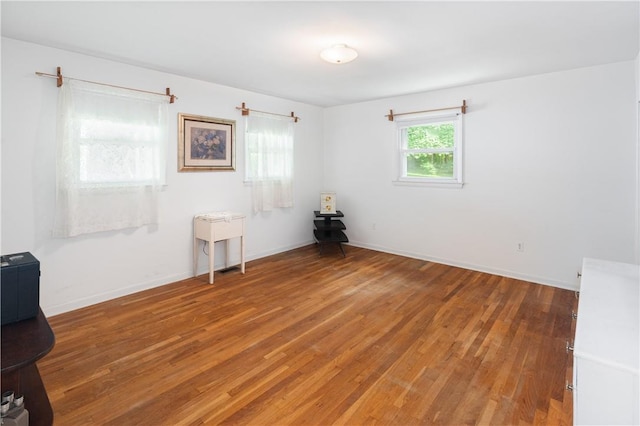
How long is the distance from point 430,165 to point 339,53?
2525 millimetres

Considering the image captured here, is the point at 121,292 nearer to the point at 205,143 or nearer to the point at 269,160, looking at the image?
the point at 205,143

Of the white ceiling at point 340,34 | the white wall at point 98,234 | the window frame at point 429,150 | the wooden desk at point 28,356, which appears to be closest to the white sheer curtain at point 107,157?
the white wall at point 98,234

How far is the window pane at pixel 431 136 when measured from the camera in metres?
4.63

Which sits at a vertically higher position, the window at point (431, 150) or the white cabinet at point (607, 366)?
the window at point (431, 150)

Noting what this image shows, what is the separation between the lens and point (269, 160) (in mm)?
4988

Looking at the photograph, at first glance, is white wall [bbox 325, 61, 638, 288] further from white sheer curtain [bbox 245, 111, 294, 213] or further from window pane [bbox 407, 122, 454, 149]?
white sheer curtain [bbox 245, 111, 294, 213]

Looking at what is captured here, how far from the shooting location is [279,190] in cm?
516

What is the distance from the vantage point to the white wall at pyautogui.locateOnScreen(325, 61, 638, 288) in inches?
135

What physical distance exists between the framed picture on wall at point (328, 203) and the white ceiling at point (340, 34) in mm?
2026

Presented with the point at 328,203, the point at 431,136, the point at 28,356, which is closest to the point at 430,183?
the point at 431,136

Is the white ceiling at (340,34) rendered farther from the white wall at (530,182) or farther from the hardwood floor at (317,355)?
the hardwood floor at (317,355)

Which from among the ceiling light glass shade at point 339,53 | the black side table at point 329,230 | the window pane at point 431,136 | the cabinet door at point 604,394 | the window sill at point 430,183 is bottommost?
the cabinet door at point 604,394

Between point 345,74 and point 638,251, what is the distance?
11.2 feet

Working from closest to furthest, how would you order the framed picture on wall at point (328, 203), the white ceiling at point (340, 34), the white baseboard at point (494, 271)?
the white ceiling at point (340, 34) < the white baseboard at point (494, 271) < the framed picture on wall at point (328, 203)
